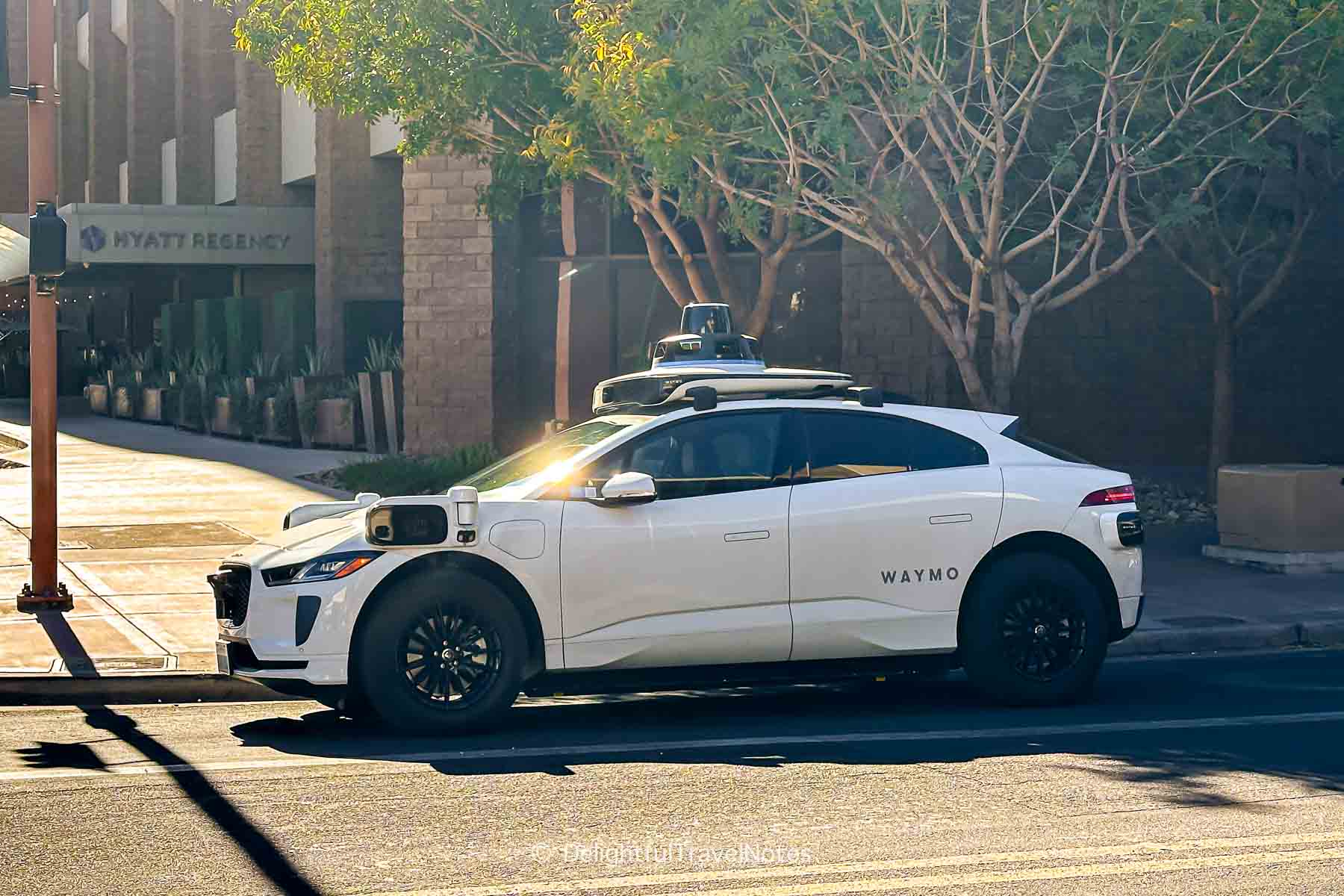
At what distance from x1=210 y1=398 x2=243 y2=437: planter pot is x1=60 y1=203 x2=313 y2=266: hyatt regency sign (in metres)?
6.93

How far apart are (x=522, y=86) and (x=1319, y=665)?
10741 millimetres

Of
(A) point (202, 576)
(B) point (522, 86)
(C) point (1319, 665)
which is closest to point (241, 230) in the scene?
(B) point (522, 86)

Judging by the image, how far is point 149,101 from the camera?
45750 mm

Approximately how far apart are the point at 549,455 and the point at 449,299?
14.2 m

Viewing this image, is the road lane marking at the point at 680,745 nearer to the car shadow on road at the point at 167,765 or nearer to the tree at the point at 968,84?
the car shadow on road at the point at 167,765

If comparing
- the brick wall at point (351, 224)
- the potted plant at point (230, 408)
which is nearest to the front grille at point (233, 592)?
the potted plant at point (230, 408)

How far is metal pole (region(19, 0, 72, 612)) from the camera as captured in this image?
11.8m

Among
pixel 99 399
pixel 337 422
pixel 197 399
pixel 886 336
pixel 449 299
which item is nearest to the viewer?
pixel 886 336

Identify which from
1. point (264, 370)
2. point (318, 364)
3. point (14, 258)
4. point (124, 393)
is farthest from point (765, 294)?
point (124, 393)

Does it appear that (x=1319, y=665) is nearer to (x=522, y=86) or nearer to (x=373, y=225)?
(x=522, y=86)

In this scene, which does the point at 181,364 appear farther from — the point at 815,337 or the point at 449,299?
the point at 815,337

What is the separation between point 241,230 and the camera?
115 ft

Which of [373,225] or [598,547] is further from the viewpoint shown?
[373,225]

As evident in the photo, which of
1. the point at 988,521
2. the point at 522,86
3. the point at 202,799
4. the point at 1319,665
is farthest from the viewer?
the point at 522,86
